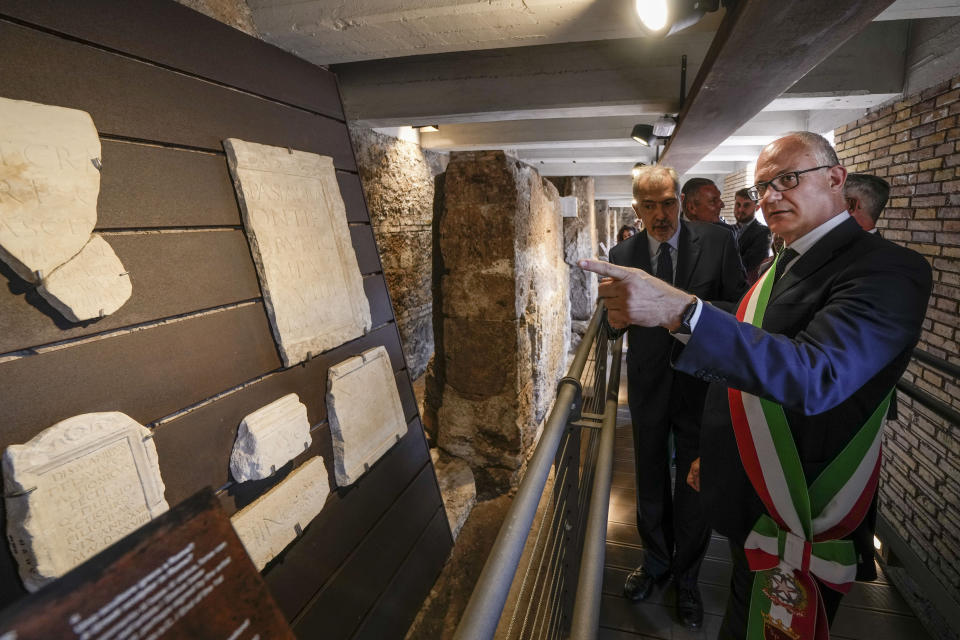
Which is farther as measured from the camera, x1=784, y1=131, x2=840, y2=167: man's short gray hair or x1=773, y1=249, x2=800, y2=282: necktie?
x1=773, y1=249, x2=800, y2=282: necktie

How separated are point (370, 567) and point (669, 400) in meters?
1.46

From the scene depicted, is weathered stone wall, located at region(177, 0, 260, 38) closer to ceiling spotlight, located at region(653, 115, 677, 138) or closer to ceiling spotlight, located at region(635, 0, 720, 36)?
ceiling spotlight, located at region(635, 0, 720, 36)

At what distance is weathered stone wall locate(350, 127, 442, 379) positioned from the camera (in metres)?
4.20

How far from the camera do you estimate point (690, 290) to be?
1.98 meters

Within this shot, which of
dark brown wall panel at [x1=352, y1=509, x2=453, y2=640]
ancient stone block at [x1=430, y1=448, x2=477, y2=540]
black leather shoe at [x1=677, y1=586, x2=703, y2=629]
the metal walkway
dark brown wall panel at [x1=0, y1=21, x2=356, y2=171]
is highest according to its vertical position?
dark brown wall panel at [x1=0, y1=21, x2=356, y2=171]

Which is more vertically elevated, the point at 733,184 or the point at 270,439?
the point at 733,184

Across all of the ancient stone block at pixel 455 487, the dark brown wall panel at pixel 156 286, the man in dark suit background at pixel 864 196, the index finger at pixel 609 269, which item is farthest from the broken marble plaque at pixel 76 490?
the man in dark suit background at pixel 864 196

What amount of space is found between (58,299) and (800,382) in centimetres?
161

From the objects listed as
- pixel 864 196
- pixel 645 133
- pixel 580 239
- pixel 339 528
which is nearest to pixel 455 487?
pixel 339 528

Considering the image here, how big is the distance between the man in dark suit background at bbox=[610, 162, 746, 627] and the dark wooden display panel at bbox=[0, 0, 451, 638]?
4.17ft

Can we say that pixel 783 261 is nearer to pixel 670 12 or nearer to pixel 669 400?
pixel 669 400

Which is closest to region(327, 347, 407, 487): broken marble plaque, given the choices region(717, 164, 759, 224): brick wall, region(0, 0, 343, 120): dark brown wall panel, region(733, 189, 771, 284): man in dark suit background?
region(0, 0, 343, 120): dark brown wall panel

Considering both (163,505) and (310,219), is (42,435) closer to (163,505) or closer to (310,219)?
(163,505)

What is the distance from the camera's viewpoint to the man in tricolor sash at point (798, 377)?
0.97 m
